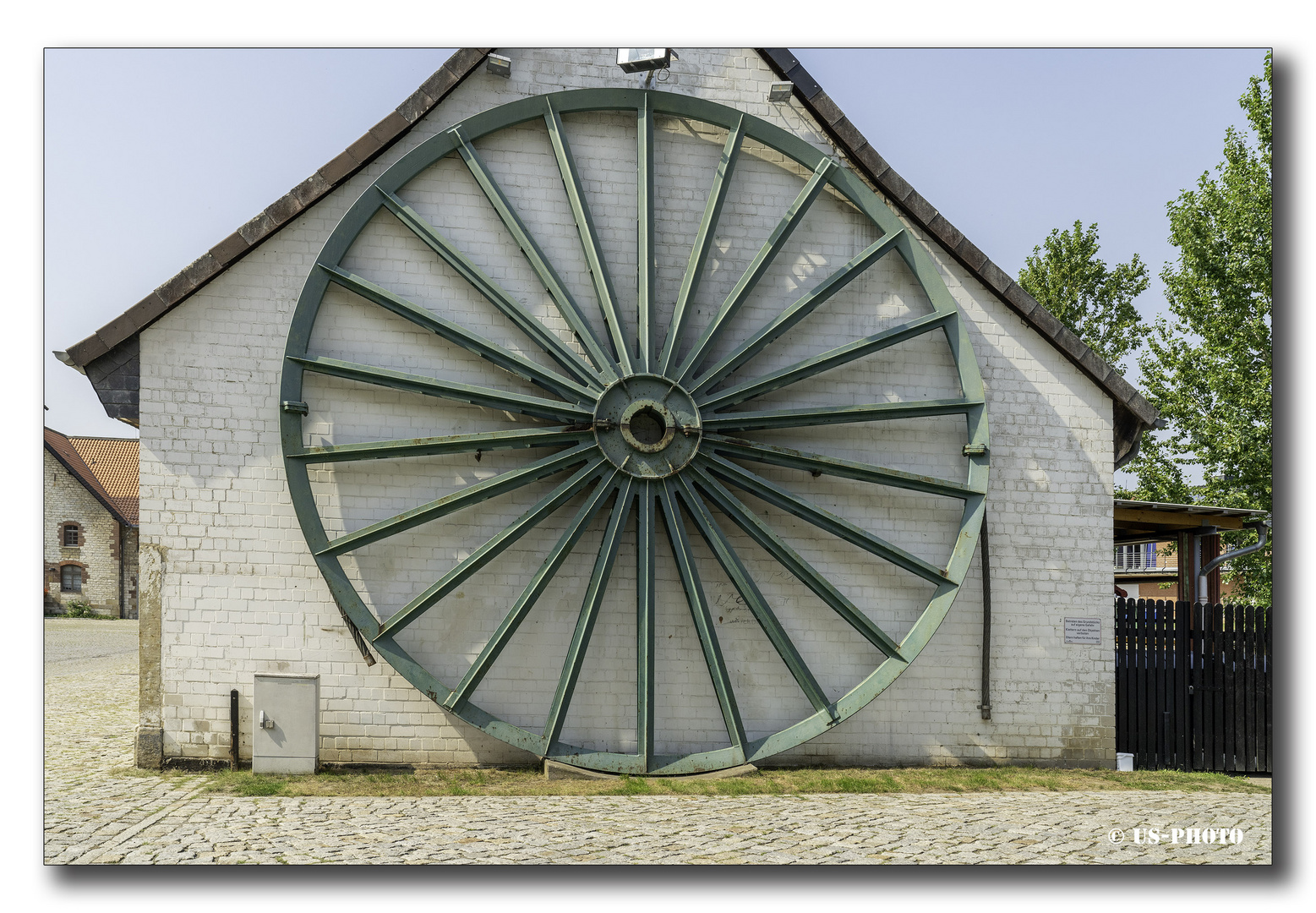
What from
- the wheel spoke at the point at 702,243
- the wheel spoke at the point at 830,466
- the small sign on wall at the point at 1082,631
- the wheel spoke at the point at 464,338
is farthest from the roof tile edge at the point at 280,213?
the small sign on wall at the point at 1082,631

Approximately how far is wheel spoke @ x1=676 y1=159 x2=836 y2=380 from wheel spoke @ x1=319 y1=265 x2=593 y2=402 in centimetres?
91

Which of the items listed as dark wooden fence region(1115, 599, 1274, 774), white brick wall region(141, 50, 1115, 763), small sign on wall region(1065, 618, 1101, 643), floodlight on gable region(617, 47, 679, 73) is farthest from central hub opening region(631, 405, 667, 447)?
dark wooden fence region(1115, 599, 1274, 774)

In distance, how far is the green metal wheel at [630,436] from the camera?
7.56 m

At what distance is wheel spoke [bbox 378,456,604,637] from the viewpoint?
24.1 ft

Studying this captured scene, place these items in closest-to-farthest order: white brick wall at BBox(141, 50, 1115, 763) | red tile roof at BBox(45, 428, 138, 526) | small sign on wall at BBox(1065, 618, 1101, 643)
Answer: white brick wall at BBox(141, 50, 1115, 763) → small sign on wall at BBox(1065, 618, 1101, 643) → red tile roof at BBox(45, 428, 138, 526)

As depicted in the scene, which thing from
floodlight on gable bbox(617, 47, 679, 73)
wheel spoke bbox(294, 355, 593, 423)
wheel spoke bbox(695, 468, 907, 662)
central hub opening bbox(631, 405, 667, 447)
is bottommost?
wheel spoke bbox(695, 468, 907, 662)

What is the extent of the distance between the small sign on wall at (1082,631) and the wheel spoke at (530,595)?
4.13 meters

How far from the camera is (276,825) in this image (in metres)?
6.14

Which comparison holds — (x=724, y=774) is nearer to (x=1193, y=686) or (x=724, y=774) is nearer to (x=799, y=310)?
(x=799, y=310)

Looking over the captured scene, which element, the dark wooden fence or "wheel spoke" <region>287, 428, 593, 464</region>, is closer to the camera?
"wheel spoke" <region>287, 428, 593, 464</region>

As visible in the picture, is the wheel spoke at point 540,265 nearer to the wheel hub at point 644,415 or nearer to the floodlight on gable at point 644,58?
the wheel hub at point 644,415

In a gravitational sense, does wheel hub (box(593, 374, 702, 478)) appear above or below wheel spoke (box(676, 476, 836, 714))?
above

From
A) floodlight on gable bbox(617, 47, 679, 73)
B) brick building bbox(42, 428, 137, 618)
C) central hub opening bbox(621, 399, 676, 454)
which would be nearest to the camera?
central hub opening bbox(621, 399, 676, 454)

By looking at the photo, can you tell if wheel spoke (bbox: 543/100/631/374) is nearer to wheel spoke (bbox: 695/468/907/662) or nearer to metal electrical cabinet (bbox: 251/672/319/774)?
wheel spoke (bbox: 695/468/907/662)
